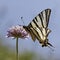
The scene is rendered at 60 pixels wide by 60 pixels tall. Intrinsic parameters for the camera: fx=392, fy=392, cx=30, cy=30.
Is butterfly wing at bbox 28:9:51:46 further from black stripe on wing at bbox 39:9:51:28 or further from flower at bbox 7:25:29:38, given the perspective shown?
flower at bbox 7:25:29:38

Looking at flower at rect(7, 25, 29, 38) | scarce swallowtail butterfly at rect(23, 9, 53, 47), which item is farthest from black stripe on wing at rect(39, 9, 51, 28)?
flower at rect(7, 25, 29, 38)

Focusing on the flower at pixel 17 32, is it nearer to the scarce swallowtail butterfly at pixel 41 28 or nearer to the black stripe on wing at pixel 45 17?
the scarce swallowtail butterfly at pixel 41 28

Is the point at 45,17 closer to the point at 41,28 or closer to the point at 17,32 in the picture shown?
the point at 41,28

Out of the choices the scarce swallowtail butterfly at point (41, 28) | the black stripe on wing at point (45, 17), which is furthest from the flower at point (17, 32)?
the black stripe on wing at point (45, 17)

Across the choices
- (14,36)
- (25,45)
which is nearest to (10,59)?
(25,45)

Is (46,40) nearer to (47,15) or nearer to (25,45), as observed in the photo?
(47,15)

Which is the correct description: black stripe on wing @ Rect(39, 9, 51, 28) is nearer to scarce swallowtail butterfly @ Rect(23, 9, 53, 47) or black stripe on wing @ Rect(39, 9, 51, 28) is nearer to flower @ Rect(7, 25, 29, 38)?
scarce swallowtail butterfly @ Rect(23, 9, 53, 47)

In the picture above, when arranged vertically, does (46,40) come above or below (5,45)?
below

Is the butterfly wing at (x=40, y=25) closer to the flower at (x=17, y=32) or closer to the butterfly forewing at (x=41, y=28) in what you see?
the butterfly forewing at (x=41, y=28)
